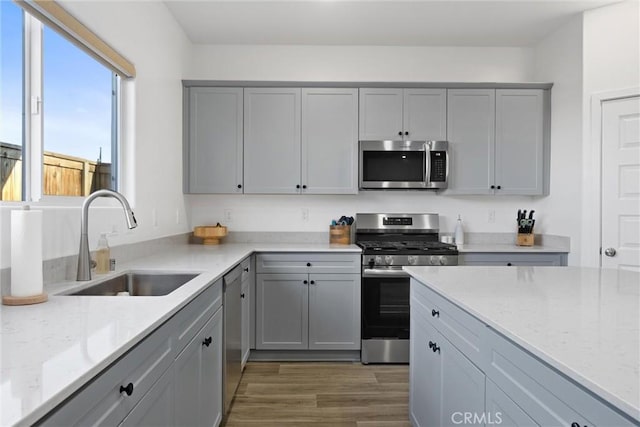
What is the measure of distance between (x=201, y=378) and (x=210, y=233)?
1.88 metres

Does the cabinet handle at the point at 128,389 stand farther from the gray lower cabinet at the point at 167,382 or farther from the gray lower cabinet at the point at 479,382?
the gray lower cabinet at the point at 479,382

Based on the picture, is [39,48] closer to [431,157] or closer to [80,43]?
[80,43]

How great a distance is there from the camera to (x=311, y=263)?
127 inches

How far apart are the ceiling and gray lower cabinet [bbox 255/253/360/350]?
1960 mm

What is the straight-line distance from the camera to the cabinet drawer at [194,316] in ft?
4.65

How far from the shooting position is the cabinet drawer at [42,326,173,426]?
781 millimetres

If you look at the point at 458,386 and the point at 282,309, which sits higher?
the point at 458,386

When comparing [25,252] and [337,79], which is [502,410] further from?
[337,79]

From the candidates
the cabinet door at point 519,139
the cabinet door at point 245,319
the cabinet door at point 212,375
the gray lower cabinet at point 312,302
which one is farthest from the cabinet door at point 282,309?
the cabinet door at point 519,139

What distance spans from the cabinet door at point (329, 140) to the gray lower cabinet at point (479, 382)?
5.30 feet

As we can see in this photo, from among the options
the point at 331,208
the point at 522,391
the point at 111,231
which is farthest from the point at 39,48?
the point at 331,208

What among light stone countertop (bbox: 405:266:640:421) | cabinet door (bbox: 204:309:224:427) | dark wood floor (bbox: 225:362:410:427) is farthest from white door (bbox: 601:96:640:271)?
cabinet door (bbox: 204:309:224:427)

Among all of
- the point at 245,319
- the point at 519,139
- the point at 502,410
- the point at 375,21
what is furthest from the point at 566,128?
the point at 245,319

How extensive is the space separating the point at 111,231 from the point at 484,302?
1.95m
